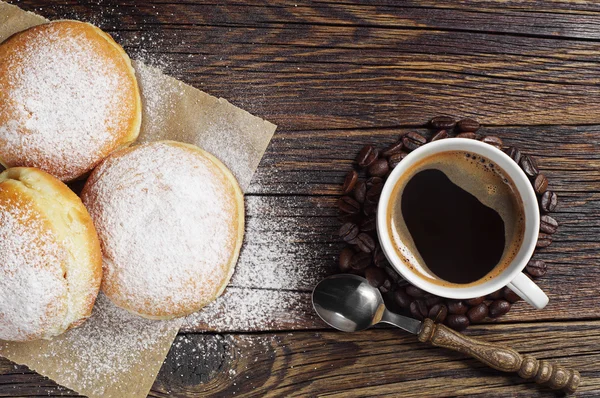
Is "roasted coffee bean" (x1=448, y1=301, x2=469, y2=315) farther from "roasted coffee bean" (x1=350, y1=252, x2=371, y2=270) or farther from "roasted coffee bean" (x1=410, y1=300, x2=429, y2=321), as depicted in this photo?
"roasted coffee bean" (x1=350, y1=252, x2=371, y2=270)

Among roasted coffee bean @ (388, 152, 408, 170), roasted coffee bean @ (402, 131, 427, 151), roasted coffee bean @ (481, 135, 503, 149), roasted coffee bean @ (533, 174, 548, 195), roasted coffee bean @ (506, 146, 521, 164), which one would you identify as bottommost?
roasted coffee bean @ (388, 152, 408, 170)

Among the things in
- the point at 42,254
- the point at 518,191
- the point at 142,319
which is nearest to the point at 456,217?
the point at 518,191

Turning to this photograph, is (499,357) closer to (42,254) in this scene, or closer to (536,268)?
(536,268)

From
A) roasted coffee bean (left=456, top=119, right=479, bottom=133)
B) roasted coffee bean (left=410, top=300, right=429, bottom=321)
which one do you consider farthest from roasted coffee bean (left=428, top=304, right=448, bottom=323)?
roasted coffee bean (left=456, top=119, right=479, bottom=133)

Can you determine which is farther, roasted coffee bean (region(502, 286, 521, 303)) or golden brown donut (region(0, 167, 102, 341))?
roasted coffee bean (region(502, 286, 521, 303))

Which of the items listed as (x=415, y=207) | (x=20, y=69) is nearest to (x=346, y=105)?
(x=415, y=207)

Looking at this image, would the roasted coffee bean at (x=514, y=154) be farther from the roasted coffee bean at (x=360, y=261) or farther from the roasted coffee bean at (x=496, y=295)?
the roasted coffee bean at (x=360, y=261)

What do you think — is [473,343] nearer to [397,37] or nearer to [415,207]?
[415,207]
